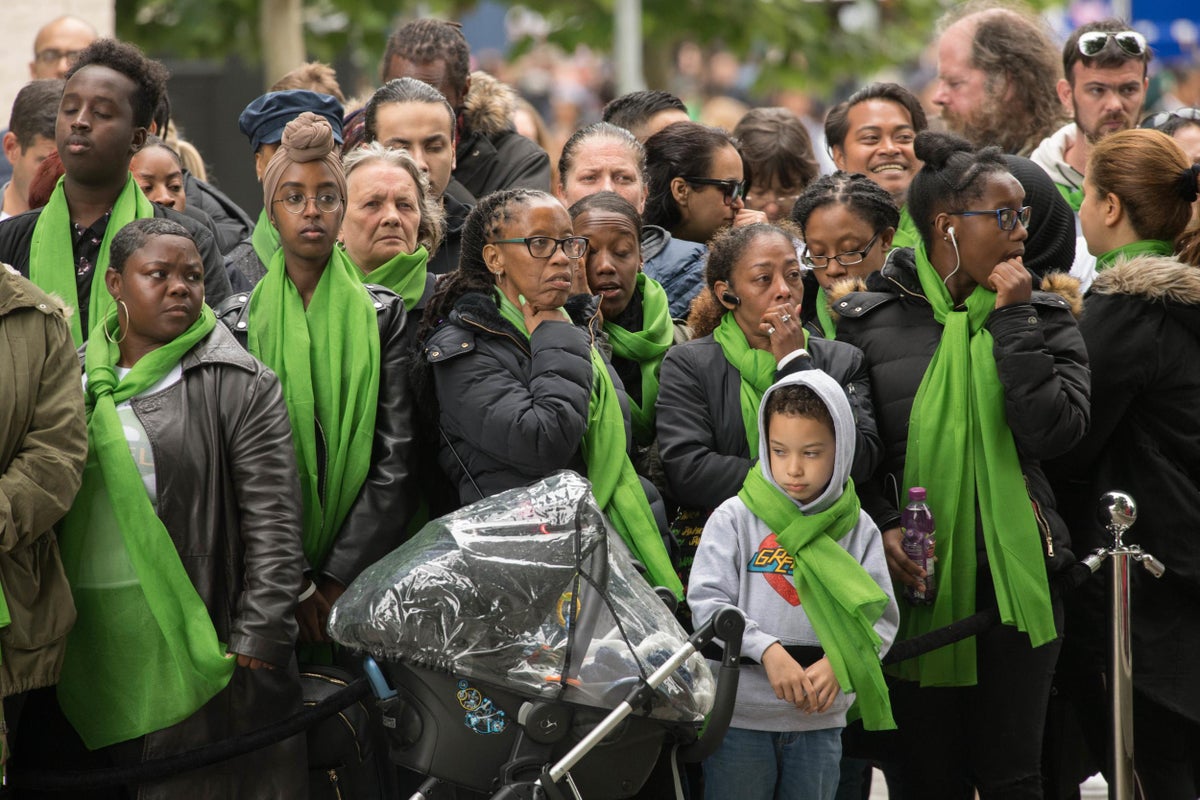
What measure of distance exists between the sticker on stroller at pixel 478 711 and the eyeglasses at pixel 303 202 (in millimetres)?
1512

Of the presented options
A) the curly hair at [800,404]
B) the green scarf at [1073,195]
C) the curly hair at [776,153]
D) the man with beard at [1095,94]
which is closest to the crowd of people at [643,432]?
the curly hair at [800,404]

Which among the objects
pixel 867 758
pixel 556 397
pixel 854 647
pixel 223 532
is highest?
pixel 556 397

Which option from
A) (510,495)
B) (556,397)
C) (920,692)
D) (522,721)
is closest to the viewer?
(522,721)

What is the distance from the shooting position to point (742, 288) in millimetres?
4680

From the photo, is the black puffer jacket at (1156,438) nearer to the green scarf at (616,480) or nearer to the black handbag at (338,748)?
the green scarf at (616,480)

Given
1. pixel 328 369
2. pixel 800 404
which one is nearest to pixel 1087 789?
pixel 800 404

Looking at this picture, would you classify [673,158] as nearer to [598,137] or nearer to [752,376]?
[598,137]

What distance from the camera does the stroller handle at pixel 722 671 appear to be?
3.73m

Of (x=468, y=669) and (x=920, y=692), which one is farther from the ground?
(x=468, y=669)

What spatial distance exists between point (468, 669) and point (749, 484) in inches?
41.7

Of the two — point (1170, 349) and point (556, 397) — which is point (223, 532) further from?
point (1170, 349)

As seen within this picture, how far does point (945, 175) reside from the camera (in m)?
4.64

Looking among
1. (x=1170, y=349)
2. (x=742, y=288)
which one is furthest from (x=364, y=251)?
(x=1170, y=349)

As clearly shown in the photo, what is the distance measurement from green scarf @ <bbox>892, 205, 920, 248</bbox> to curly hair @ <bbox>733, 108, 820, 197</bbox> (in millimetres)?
1211
